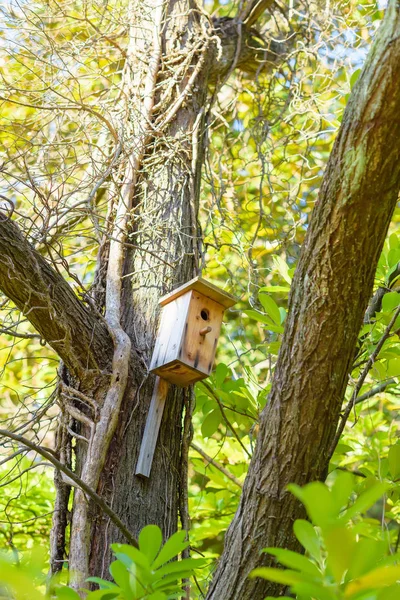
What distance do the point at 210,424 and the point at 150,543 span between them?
1.17 meters

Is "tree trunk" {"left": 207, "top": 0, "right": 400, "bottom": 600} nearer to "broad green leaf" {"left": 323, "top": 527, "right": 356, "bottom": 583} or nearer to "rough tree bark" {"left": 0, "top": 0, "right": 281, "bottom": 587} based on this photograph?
"rough tree bark" {"left": 0, "top": 0, "right": 281, "bottom": 587}

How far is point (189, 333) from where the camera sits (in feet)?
6.93

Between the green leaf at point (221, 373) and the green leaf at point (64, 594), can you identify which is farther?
the green leaf at point (221, 373)

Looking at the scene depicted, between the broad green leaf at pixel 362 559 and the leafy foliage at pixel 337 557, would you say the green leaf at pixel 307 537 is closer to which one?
the leafy foliage at pixel 337 557

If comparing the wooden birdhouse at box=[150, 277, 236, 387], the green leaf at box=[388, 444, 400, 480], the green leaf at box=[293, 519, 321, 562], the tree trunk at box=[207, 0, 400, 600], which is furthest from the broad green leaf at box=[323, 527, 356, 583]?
the wooden birdhouse at box=[150, 277, 236, 387]

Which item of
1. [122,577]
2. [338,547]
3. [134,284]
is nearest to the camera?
[338,547]

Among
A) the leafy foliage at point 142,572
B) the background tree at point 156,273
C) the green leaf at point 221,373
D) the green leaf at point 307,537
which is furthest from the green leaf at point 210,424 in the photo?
the green leaf at point 307,537

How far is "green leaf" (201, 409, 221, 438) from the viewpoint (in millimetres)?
2234

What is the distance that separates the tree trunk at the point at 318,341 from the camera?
1.44 metres

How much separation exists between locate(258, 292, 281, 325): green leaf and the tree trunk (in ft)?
1.43

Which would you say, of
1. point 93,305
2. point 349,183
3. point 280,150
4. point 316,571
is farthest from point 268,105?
point 316,571

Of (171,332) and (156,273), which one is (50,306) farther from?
(156,273)

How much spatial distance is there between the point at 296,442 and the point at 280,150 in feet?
11.5

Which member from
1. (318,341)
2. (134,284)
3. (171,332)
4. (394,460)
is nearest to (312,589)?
(318,341)
